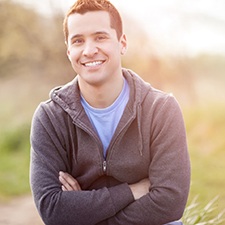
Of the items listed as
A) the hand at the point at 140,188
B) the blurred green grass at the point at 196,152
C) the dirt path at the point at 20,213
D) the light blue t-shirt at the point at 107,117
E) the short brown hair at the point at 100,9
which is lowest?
the hand at the point at 140,188

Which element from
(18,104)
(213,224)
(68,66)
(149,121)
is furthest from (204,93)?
(149,121)

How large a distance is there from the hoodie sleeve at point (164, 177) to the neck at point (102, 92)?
20 cm

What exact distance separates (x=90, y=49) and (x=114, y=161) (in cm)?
49

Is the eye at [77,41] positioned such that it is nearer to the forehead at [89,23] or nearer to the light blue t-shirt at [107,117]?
the forehead at [89,23]

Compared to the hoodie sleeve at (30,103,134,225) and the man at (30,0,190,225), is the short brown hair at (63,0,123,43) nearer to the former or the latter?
the man at (30,0,190,225)

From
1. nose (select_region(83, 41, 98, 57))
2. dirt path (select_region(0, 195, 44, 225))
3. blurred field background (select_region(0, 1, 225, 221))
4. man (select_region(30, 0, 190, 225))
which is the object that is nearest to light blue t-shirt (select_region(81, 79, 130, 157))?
man (select_region(30, 0, 190, 225))

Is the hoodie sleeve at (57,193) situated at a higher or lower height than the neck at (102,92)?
lower

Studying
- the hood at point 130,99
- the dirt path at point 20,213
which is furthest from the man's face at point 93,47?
the dirt path at point 20,213

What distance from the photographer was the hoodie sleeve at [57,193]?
2287 mm

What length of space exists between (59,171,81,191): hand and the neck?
0.33 m

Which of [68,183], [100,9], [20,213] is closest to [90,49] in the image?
[100,9]

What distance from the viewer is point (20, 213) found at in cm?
461

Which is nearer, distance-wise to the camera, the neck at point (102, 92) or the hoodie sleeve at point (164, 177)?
the hoodie sleeve at point (164, 177)

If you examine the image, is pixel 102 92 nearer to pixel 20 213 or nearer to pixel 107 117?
pixel 107 117
